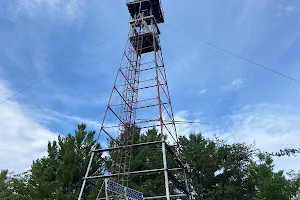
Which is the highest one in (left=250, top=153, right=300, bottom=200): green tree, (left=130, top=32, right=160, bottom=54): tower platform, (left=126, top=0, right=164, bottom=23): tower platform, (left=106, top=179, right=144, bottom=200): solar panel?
(left=126, top=0, right=164, bottom=23): tower platform

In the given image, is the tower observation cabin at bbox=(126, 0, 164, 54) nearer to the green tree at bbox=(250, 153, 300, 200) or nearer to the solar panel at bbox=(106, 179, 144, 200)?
the solar panel at bbox=(106, 179, 144, 200)

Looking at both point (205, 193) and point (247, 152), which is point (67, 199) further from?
point (247, 152)

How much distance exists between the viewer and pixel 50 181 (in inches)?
883

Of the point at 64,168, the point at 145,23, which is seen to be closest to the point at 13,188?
the point at 64,168

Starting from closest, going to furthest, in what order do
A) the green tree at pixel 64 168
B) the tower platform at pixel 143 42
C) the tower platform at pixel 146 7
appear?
the tower platform at pixel 143 42
the tower platform at pixel 146 7
the green tree at pixel 64 168

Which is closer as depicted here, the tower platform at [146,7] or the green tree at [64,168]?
the tower platform at [146,7]

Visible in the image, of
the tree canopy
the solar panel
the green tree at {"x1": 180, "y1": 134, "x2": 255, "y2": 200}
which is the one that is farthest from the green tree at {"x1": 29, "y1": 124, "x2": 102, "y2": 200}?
the solar panel

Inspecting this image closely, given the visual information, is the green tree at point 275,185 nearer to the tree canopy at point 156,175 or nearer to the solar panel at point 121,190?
the tree canopy at point 156,175

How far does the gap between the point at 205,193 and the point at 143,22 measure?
12.9 m

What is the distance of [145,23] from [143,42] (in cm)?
114

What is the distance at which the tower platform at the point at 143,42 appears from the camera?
17.7 meters

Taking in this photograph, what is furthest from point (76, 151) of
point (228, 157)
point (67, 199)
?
point (228, 157)

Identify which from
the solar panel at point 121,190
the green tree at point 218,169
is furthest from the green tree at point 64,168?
the solar panel at point 121,190

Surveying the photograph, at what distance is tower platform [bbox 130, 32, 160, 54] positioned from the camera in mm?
17672
